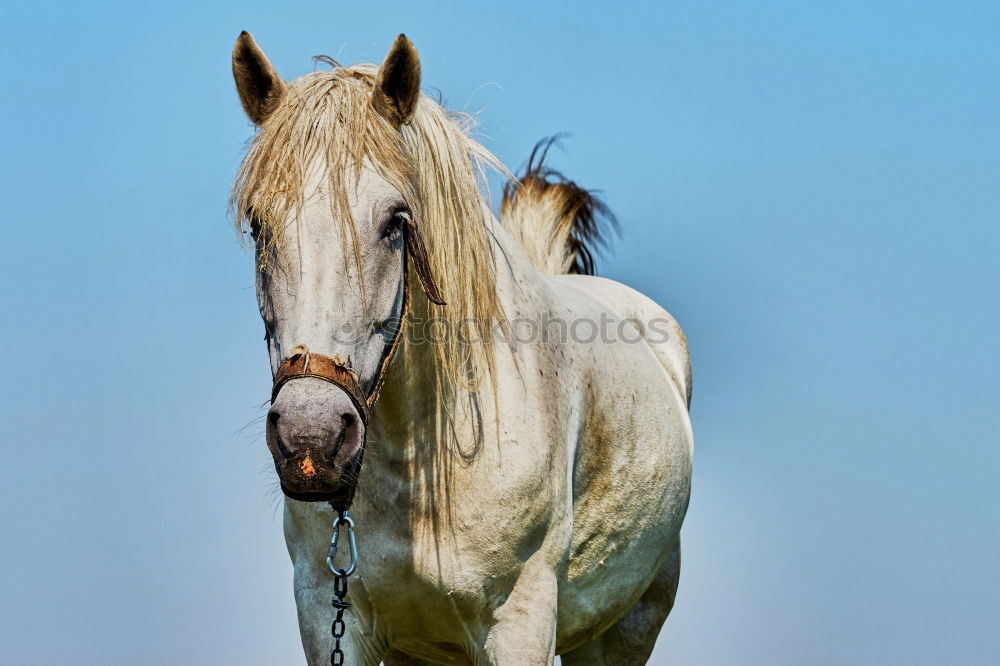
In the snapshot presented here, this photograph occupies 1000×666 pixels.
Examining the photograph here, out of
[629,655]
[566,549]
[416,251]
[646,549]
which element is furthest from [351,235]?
[629,655]

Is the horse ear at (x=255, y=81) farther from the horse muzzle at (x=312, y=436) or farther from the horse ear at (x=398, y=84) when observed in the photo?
the horse muzzle at (x=312, y=436)

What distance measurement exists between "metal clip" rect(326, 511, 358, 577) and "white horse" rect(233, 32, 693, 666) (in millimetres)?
50

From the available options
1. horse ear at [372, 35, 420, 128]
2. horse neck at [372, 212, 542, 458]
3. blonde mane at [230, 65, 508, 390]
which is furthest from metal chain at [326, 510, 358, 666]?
horse ear at [372, 35, 420, 128]

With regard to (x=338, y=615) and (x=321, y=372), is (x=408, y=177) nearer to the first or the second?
(x=321, y=372)

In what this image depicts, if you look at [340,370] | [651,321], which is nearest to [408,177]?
[340,370]

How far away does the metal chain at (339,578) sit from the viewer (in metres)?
3.47

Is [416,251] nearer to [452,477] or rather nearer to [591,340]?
[452,477]

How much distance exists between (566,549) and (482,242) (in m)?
1.02

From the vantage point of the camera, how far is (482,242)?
3.79 metres

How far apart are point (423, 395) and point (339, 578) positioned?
1.93 ft

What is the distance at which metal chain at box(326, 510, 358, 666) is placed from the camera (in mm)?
3473

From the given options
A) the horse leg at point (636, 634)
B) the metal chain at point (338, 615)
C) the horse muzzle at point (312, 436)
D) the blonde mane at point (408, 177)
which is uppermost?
the blonde mane at point (408, 177)

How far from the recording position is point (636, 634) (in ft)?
19.0

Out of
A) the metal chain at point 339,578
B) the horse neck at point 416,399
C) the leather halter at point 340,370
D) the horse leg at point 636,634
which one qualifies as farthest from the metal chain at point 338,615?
the horse leg at point 636,634
